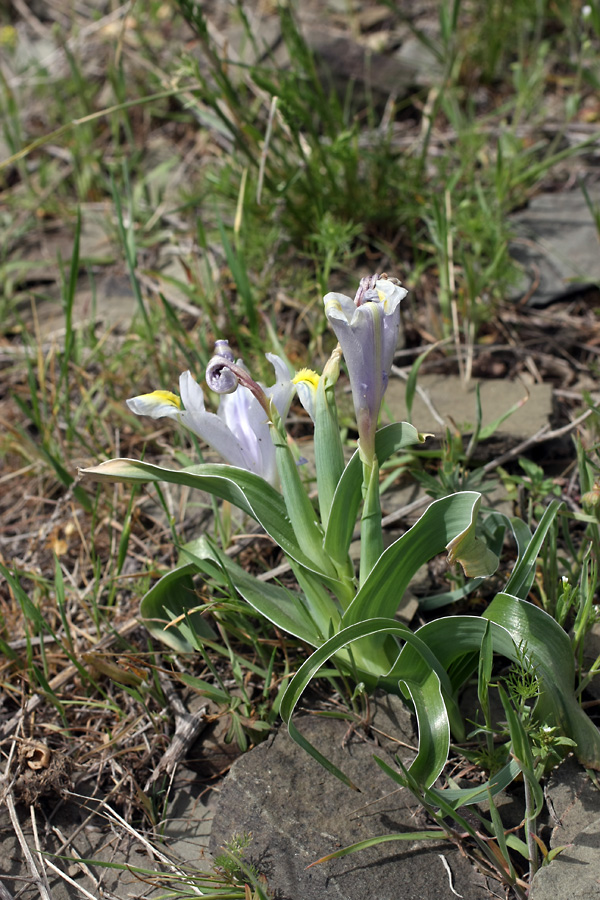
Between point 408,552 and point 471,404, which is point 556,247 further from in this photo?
point 408,552

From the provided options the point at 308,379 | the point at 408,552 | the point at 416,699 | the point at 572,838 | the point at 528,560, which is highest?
the point at 308,379

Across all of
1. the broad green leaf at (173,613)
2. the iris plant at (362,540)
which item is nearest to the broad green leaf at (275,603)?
the iris plant at (362,540)

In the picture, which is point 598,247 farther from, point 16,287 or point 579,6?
point 16,287

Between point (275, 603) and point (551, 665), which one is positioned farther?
point (275, 603)

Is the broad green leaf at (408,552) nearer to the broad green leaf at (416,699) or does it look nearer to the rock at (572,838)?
the broad green leaf at (416,699)

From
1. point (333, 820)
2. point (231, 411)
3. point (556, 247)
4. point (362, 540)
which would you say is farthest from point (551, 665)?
point (556, 247)

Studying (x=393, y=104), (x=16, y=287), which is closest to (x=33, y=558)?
(x=16, y=287)

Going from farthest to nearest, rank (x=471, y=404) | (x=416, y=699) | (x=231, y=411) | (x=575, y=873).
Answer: (x=471, y=404) → (x=231, y=411) → (x=416, y=699) → (x=575, y=873)
